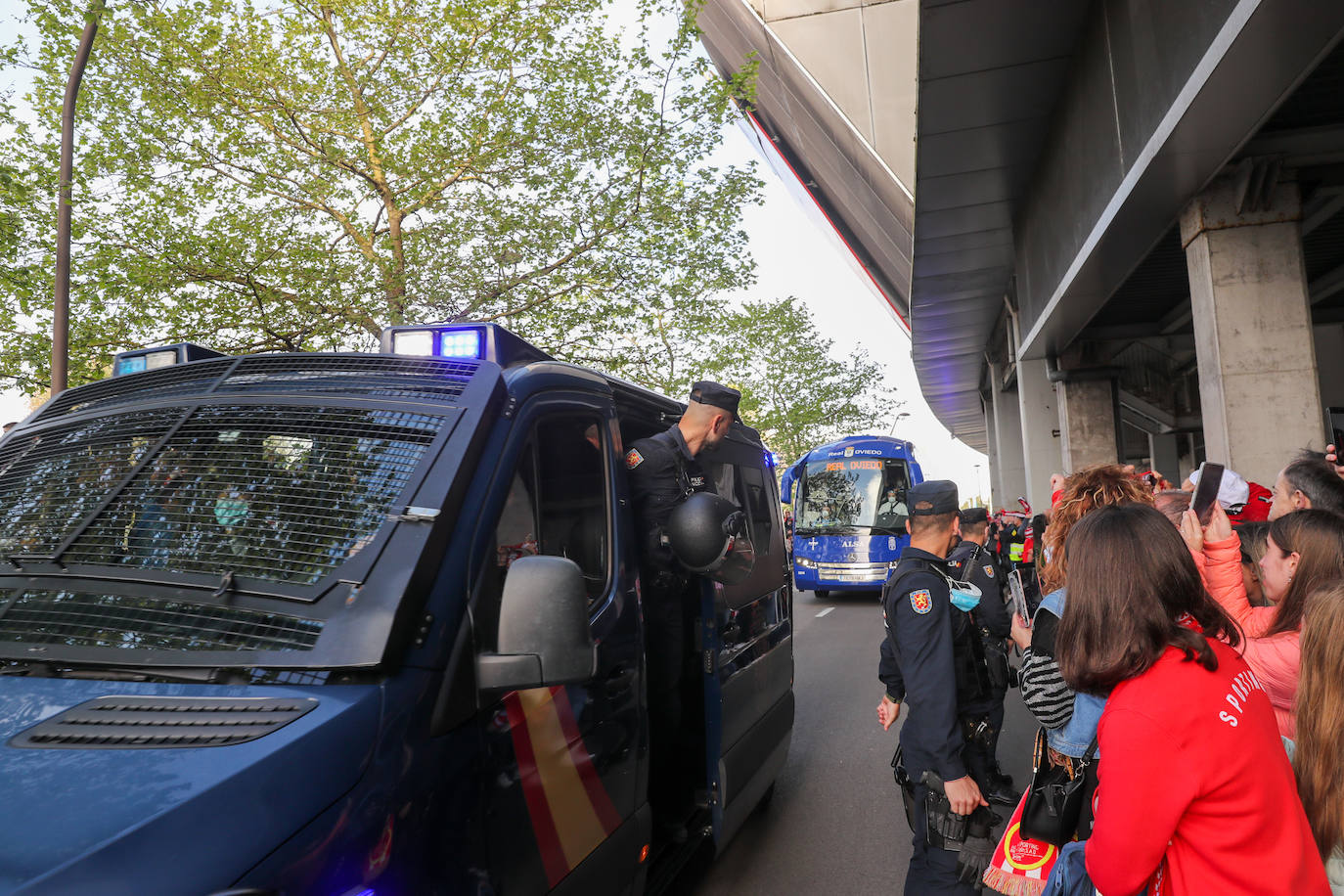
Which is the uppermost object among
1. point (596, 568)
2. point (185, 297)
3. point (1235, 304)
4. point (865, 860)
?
point (185, 297)

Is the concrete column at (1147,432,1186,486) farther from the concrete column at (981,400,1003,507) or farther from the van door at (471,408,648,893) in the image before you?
the van door at (471,408,648,893)

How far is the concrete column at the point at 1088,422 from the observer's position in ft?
61.3

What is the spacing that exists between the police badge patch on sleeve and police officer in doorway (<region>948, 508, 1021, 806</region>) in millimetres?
277

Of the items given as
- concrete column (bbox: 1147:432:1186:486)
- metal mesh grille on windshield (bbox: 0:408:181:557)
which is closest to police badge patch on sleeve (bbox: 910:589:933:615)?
metal mesh grille on windshield (bbox: 0:408:181:557)

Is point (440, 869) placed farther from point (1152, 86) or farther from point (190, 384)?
point (1152, 86)

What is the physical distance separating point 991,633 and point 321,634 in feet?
10.5

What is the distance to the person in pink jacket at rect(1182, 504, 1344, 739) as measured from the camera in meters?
2.70

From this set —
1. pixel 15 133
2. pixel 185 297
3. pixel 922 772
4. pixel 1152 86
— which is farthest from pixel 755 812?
pixel 15 133

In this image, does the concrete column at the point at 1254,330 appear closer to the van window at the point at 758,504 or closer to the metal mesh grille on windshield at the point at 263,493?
the van window at the point at 758,504

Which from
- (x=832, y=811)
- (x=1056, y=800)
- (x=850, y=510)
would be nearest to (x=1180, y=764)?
(x=1056, y=800)

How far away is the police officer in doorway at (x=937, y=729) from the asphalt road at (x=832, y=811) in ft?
4.37

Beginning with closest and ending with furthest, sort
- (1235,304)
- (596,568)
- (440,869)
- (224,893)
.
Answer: (224,893)
(440,869)
(596,568)
(1235,304)

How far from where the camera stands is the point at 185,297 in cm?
1250

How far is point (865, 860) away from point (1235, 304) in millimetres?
7218
